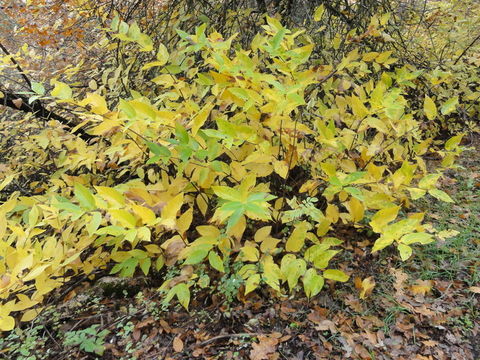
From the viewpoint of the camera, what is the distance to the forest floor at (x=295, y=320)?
201 centimetres

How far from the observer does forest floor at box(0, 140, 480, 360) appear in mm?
2012

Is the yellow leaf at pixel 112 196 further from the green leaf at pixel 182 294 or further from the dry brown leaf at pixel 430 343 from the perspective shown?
the dry brown leaf at pixel 430 343

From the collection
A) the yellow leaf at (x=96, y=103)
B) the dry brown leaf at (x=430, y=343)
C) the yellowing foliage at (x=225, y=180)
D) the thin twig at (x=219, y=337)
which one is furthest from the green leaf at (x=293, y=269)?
the yellow leaf at (x=96, y=103)

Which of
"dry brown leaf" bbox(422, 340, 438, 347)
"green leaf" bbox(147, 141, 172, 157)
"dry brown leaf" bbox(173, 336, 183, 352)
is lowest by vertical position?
"dry brown leaf" bbox(173, 336, 183, 352)

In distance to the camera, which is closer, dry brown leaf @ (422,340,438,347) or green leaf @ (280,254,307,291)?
green leaf @ (280,254,307,291)

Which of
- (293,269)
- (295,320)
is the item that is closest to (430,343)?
(295,320)

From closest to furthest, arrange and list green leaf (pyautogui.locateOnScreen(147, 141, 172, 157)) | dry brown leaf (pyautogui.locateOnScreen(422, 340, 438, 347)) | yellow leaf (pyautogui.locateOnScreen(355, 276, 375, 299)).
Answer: green leaf (pyautogui.locateOnScreen(147, 141, 172, 157)) < dry brown leaf (pyautogui.locateOnScreen(422, 340, 438, 347)) < yellow leaf (pyautogui.locateOnScreen(355, 276, 375, 299))

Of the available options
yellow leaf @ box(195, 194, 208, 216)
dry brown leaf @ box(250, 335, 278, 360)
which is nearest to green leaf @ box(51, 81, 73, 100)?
yellow leaf @ box(195, 194, 208, 216)

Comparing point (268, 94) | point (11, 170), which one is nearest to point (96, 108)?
point (268, 94)

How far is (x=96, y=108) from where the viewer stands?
5.13 ft

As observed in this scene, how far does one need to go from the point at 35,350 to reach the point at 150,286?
811mm

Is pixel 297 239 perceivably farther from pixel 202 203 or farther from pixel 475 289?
pixel 475 289

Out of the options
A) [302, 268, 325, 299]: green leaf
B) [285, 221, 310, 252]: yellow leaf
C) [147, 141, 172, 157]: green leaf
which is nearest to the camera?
[147, 141, 172, 157]: green leaf

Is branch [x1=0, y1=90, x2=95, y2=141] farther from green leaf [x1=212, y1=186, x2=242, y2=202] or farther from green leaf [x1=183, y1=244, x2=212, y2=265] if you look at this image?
green leaf [x1=212, y1=186, x2=242, y2=202]
